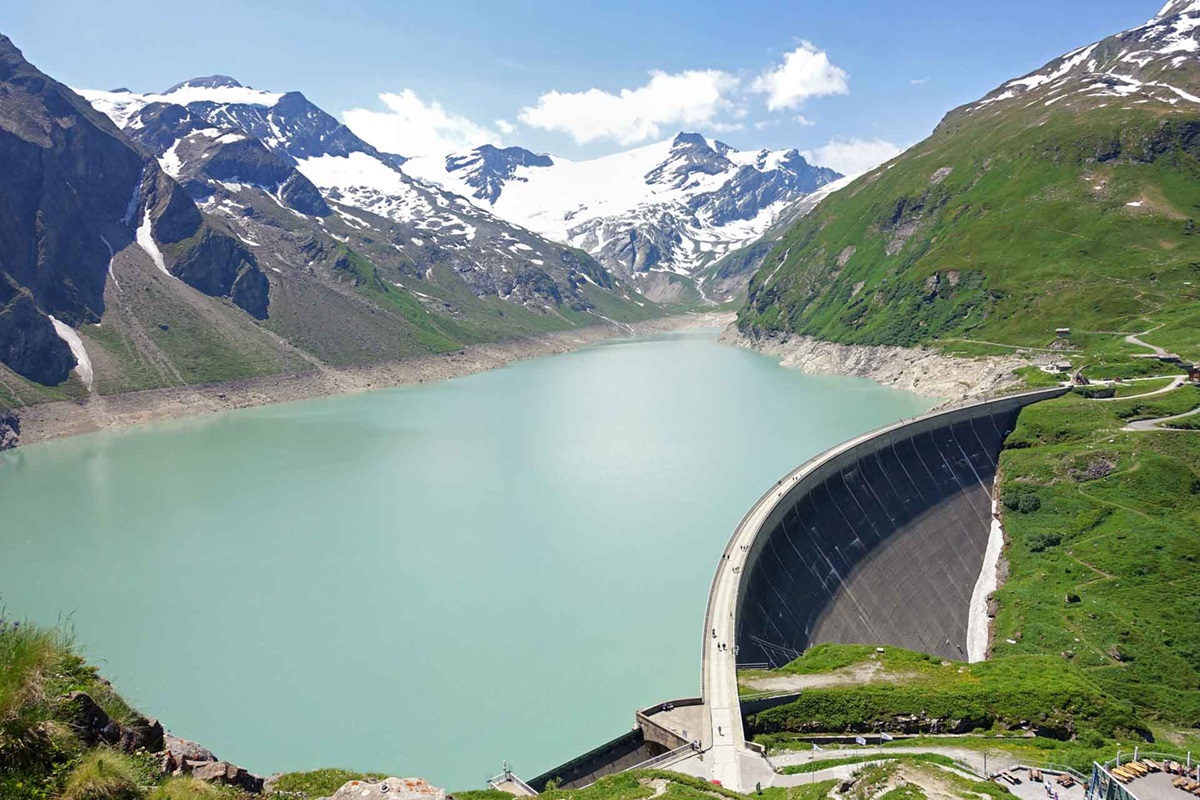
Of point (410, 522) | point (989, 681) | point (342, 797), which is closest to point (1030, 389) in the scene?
point (989, 681)

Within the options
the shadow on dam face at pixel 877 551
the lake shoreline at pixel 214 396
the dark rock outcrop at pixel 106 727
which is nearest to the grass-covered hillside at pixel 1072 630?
the shadow on dam face at pixel 877 551

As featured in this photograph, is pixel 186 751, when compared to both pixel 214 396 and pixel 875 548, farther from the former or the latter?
pixel 214 396

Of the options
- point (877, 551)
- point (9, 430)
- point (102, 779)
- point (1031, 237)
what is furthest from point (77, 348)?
point (1031, 237)

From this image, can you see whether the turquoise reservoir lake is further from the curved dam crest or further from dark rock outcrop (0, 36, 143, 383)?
dark rock outcrop (0, 36, 143, 383)

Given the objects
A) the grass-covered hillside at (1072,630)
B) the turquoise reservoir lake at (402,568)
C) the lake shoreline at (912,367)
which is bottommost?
the turquoise reservoir lake at (402,568)

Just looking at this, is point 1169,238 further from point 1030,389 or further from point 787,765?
point 787,765

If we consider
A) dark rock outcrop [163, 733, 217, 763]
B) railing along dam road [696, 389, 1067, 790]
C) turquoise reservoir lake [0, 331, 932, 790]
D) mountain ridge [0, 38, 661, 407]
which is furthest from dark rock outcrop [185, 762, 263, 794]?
mountain ridge [0, 38, 661, 407]

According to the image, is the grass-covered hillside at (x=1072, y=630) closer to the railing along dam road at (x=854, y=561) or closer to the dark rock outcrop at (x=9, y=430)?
the railing along dam road at (x=854, y=561)

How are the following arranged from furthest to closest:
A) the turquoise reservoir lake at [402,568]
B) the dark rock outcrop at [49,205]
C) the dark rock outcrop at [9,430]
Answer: the dark rock outcrop at [49,205], the dark rock outcrop at [9,430], the turquoise reservoir lake at [402,568]
